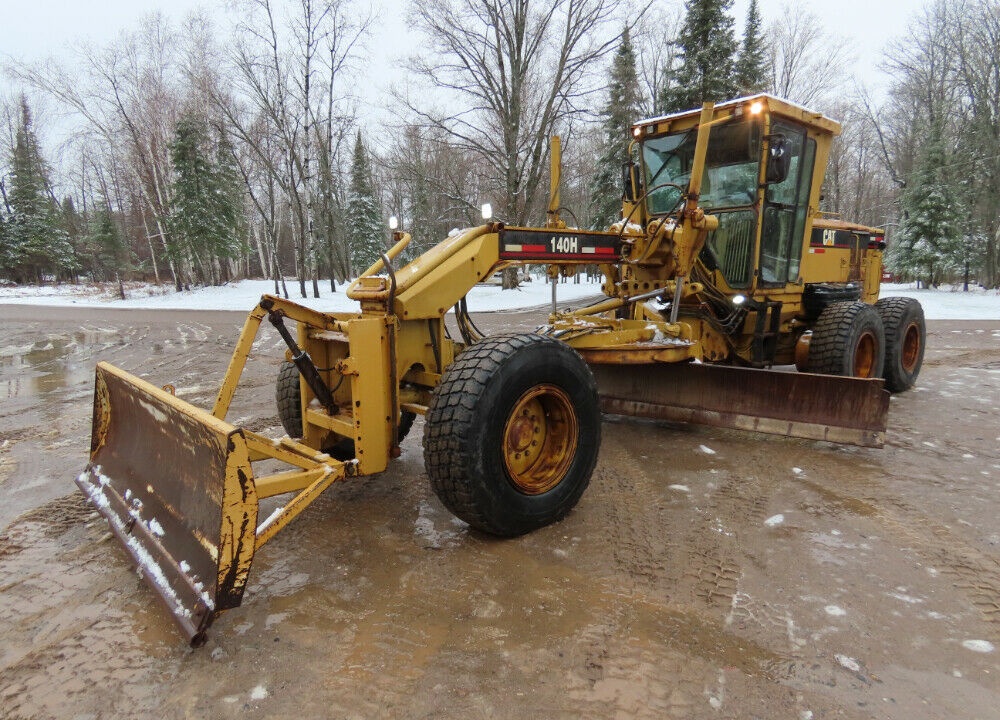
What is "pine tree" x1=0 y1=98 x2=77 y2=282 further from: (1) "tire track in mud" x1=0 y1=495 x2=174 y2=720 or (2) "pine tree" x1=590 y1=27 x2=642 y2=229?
(1) "tire track in mud" x1=0 y1=495 x2=174 y2=720

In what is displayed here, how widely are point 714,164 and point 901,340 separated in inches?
131

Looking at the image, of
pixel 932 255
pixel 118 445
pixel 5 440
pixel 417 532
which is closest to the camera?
pixel 417 532

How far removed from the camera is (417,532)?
3301 millimetres

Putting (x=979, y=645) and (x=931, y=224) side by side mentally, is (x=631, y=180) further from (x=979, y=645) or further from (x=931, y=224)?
(x=931, y=224)

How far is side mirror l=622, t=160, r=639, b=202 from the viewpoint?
593 centimetres

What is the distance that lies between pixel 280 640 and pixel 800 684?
2.05 m

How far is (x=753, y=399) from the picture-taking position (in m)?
4.84

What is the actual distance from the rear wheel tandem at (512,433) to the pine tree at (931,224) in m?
29.3

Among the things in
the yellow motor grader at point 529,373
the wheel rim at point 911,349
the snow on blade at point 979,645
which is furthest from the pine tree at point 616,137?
the snow on blade at point 979,645

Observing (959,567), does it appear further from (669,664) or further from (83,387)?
(83,387)

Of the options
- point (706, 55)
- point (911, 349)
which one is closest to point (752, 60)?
point (706, 55)

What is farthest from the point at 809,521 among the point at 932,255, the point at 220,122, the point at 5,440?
Result: the point at 932,255

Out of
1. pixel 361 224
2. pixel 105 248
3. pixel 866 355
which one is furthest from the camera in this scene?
pixel 361 224

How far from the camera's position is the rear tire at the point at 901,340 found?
21.4 feet
